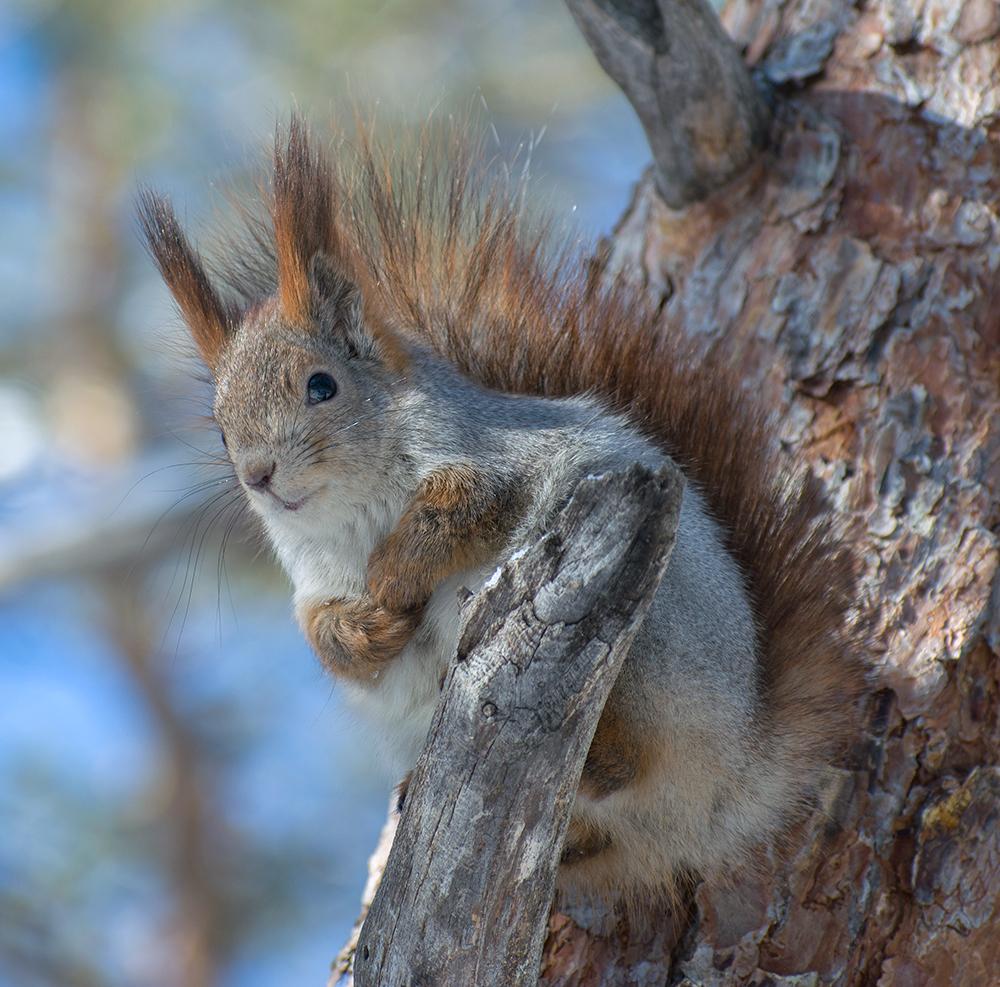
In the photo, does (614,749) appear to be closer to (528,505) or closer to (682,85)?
(528,505)

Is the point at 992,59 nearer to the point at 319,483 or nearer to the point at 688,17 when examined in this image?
the point at 688,17

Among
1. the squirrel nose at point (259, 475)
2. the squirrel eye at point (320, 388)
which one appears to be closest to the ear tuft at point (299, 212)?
the squirrel eye at point (320, 388)

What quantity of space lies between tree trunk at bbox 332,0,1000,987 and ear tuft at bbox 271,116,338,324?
2.47 feet

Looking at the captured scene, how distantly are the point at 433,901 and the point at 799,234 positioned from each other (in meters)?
1.55

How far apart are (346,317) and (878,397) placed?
981mm

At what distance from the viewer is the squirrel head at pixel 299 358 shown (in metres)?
1.86

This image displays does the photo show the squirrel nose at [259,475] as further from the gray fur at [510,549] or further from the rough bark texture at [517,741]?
the rough bark texture at [517,741]

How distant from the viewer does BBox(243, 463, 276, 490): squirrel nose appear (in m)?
1.83

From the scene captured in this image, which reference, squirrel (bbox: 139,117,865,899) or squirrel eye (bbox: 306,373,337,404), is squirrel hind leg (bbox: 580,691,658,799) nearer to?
squirrel (bbox: 139,117,865,899)

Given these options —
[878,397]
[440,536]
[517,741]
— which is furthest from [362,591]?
[878,397]

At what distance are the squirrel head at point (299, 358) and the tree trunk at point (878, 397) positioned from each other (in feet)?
2.51

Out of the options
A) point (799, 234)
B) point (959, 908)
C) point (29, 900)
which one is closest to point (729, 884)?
point (959, 908)

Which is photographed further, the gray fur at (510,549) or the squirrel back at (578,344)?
Result: the squirrel back at (578,344)

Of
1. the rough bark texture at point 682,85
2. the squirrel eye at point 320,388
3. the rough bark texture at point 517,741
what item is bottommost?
the rough bark texture at point 517,741
